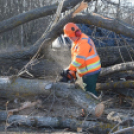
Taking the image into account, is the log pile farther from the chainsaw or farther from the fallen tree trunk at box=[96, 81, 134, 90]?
the chainsaw

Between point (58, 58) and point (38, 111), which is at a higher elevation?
point (58, 58)

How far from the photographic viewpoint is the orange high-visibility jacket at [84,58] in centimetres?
364

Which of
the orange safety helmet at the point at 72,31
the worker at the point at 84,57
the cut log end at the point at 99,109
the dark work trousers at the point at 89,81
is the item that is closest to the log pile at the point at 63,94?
the cut log end at the point at 99,109

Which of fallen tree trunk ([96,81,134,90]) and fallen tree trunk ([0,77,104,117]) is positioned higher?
fallen tree trunk ([0,77,104,117])

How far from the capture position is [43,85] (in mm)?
3521

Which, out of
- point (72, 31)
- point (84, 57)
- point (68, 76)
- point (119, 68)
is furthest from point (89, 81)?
point (72, 31)

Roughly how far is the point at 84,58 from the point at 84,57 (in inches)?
0.9

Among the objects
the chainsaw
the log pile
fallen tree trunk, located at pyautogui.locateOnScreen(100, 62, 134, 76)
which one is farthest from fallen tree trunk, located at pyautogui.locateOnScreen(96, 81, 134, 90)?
the chainsaw

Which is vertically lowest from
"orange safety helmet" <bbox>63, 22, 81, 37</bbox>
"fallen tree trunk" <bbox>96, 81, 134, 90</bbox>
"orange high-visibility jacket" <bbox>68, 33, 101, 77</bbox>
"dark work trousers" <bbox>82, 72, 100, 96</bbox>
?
"fallen tree trunk" <bbox>96, 81, 134, 90</bbox>

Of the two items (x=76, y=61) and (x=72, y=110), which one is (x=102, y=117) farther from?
(x=76, y=61)

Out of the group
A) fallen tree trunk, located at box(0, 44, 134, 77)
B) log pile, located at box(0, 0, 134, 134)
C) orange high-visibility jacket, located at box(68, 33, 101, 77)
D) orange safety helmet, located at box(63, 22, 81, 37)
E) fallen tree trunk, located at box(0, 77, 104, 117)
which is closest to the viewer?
Answer: log pile, located at box(0, 0, 134, 134)

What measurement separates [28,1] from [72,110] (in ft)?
30.3

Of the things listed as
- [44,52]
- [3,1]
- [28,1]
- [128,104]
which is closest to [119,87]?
[128,104]

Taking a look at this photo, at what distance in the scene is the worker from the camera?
12.0ft
